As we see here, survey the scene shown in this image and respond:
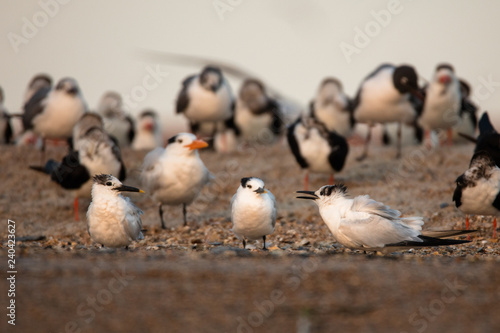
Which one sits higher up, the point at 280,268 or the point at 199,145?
the point at 199,145

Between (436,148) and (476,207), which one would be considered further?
(436,148)

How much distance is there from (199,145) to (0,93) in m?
8.29

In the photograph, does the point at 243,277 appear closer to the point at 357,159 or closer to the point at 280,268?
the point at 280,268

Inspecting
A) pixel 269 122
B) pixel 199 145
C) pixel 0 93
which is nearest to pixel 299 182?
pixel 199 145

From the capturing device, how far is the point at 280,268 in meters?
5.34

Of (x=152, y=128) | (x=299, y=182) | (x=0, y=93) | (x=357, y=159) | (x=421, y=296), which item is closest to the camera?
(x=421, y=296)

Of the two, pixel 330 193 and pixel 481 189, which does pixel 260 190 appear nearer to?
pixel 330 193

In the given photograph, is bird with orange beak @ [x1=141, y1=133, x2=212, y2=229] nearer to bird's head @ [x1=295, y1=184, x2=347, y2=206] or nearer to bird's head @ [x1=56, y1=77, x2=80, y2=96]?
bird's head @ [x1=295, y1=184, x2=347, y2=206]

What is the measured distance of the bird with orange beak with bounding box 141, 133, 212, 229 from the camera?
861 centimetres

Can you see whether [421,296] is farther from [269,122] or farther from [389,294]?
[269,122]

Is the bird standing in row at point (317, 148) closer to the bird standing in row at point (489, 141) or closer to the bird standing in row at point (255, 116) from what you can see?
the bird standing in row at point (489, 141)

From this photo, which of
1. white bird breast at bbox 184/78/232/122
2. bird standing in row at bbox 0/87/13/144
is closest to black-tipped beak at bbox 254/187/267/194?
white bird breast at bbox 184/78/232/122

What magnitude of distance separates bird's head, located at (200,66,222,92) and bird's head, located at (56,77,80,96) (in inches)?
93.8

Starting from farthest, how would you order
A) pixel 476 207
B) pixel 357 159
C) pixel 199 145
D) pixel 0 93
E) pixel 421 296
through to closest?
pixel 0 93, pixel 357 159, pixel 199 145, pixel 476 207, pixel 421 296
